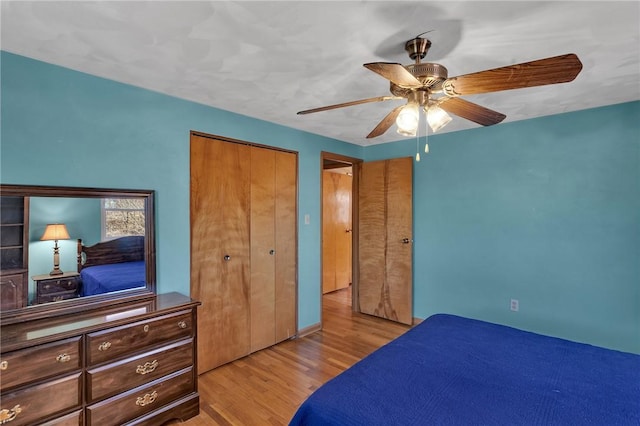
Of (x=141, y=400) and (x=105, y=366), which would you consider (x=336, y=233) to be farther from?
(x=105, y=366)

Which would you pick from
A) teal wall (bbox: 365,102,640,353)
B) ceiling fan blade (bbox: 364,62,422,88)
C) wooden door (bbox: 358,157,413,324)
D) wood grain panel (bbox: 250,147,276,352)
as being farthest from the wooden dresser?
teal wall (bbox: 365,102,640,353)

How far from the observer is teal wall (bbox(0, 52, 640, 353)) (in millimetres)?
1914

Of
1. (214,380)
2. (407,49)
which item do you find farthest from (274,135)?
(214,380)

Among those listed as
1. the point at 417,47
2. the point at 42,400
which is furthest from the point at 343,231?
the point at 42,400

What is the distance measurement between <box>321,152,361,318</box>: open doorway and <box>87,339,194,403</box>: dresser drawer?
300 cm

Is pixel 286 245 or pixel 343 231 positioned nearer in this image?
pixel 286 245

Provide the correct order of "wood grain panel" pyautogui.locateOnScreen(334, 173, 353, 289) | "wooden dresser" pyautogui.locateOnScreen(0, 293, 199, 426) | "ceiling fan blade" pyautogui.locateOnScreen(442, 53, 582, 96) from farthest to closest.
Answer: "wood grain panel" pyautogui.locateOnScreen(334, 173, 353, 289), "wooden dresser" pyautogui.locateOnScreen(0, 293, 199, 426), "ceiling fan blade" pyautogui.locateOnScreen(442, 53, 582, 96)

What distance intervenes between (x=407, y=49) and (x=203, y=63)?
1213mm

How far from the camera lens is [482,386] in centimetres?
139

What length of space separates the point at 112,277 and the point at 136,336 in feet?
1.70

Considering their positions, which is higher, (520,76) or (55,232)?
(520,76)

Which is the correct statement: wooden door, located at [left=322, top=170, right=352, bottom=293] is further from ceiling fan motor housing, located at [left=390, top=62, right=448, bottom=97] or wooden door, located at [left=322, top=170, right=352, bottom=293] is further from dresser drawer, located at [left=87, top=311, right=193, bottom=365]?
ceiling fan motor housing, located at [left=390, top=62, right=448, bottom=97]

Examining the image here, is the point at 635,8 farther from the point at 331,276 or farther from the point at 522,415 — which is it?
the point at 331,276

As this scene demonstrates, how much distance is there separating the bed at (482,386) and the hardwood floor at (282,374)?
3.13 feet
